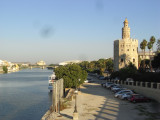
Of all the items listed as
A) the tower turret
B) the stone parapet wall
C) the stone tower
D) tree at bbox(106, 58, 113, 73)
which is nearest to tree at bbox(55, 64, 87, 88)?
the stone parapet wall

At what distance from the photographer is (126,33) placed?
75.2 meters

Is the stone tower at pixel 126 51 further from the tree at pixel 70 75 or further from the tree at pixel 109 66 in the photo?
the tree at pixel 70 75

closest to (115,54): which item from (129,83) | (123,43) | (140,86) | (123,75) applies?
(123,43)

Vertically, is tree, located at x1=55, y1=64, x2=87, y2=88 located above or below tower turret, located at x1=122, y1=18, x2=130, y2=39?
below

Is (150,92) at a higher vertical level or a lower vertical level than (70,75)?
lower

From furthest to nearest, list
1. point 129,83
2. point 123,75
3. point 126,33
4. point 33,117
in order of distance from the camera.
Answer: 1. point 126,33
2. point 123,75
3. point 129,83
4. point 33,117

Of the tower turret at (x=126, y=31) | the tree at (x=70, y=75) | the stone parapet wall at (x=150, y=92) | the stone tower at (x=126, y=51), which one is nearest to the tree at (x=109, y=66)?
the stone tower at (x=126, y=51)

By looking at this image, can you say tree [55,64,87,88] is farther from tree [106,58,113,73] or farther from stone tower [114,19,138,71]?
tree [106,58,113,73]

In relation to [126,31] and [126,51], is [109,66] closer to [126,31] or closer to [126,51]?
[126,31]

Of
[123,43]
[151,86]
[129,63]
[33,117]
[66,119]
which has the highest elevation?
[123,43]

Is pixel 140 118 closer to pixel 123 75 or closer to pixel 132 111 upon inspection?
pixel 132 111

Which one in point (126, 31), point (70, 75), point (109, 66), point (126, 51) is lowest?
point (70, 75)

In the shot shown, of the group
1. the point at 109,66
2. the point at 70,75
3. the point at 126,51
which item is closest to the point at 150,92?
the point at 70,75

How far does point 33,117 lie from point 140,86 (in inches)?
809
